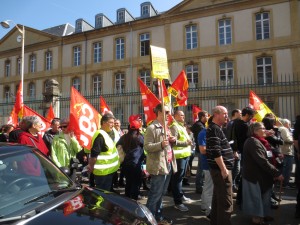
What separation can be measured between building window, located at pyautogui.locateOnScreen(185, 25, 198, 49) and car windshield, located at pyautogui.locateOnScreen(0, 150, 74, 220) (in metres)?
23.9

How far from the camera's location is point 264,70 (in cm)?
2342

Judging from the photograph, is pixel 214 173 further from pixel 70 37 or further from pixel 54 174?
pixel 70 37

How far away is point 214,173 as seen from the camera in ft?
14.2

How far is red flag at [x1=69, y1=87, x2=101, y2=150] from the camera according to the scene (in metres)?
6.65

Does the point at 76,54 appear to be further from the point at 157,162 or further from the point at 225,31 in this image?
the point at 157,162

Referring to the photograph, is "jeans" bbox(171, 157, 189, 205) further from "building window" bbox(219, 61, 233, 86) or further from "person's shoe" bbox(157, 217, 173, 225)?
"building window" bbox(219, 61, 233, 86)

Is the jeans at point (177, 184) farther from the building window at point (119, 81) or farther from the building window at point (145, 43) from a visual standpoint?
the building window at point (119, 81)

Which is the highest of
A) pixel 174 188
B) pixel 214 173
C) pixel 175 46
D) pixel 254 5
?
pixel 254 5

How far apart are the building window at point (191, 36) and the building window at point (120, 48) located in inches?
265

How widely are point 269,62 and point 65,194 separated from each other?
23419 mm

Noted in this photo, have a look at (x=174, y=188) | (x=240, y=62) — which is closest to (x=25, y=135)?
(x=174, y=188)

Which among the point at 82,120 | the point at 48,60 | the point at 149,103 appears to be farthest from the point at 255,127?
the point at 48,60

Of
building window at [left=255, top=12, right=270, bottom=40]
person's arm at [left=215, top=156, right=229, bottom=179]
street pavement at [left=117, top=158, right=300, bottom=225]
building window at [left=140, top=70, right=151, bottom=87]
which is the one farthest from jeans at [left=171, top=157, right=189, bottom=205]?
building window at [left=140, top=70, right=151, bottom=87]

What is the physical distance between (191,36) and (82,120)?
2098 cm
